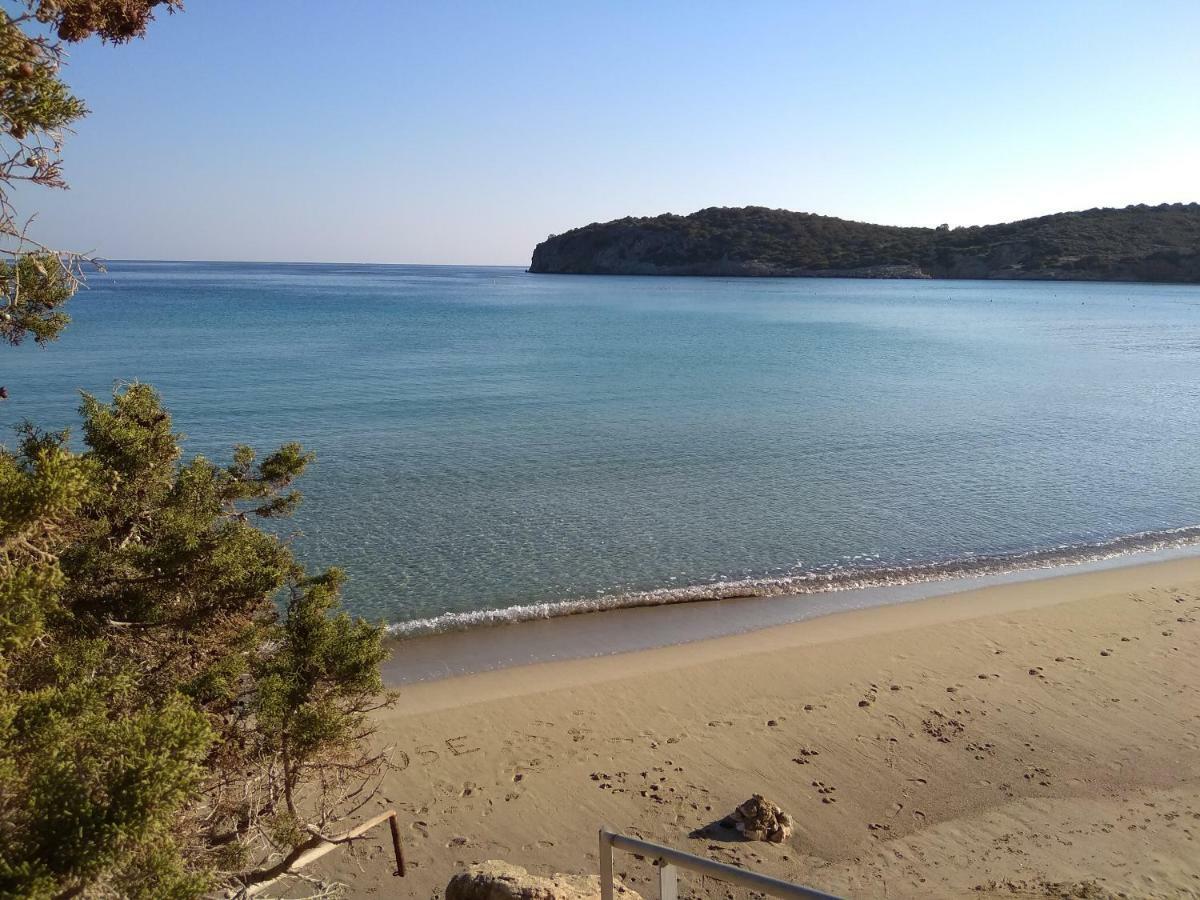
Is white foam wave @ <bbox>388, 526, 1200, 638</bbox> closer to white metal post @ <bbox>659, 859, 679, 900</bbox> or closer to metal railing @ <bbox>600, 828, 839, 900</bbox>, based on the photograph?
metal railing @ <bbox>600, 828, 839, 900</bbox>

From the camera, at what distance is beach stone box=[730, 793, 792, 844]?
7.39 m

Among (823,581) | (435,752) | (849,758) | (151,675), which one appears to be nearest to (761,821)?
(849,758)

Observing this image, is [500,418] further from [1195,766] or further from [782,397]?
[1195,766]

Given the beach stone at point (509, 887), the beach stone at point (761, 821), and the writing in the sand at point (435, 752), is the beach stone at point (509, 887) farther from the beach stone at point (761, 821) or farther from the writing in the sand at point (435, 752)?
the writing in the sand at point (435, 752)

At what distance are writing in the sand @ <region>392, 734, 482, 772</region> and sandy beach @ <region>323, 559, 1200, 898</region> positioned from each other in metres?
0.03

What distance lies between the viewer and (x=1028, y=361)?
151 feet

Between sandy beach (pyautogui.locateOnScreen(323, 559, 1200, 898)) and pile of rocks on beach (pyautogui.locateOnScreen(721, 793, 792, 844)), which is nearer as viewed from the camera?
sandy beach (pyautogui.locateOnScreen(323, 559, 1200, 898))

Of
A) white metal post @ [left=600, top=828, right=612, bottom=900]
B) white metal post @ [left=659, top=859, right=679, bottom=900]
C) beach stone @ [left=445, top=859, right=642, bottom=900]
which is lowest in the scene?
beach stone @ [left=445, top=859, right=642, bottom=900]

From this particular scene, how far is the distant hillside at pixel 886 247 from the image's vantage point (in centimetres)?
13112

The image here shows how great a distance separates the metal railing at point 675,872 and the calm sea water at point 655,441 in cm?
852

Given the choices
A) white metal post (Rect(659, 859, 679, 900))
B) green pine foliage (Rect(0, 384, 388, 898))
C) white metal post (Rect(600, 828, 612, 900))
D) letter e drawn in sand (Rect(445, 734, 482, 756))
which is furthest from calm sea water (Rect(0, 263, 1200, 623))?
white metal post (Rect(659, 859, 679, 900))

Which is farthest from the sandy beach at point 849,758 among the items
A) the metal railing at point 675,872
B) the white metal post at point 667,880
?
the white metal post at point 667,880

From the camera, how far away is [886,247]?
159625 millimetres

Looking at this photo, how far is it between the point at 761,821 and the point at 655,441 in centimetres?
1728
